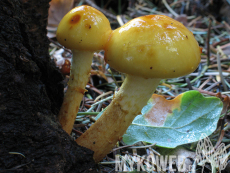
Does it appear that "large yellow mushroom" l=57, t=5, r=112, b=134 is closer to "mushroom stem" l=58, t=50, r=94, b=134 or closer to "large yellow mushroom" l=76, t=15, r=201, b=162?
"large yellow mushroom" l=76, t=15, r=201, b=162

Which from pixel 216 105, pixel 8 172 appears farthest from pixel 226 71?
pixel 8 172

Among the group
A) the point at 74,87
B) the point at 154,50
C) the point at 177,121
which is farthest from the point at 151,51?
the point at 177,121

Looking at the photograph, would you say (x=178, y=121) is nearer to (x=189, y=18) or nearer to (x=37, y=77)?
(x=37, y=77)

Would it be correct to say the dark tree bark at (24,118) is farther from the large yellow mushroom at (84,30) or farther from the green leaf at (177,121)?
the green leaf at (177,121)

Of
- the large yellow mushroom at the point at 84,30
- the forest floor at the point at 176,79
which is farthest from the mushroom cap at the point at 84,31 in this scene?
the forest floor at the point at 176,79

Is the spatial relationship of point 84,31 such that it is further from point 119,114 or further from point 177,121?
point 177,121

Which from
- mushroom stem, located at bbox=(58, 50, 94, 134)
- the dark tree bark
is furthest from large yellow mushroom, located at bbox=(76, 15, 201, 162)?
the dark tree bark
